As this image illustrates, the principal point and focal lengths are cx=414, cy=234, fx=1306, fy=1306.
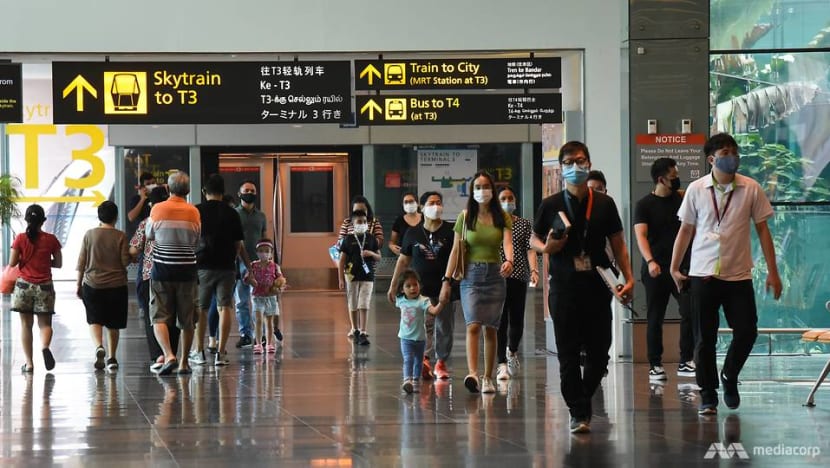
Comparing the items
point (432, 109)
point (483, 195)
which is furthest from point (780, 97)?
point (483, 195)

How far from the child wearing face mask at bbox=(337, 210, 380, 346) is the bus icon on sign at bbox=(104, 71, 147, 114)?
3.00 m

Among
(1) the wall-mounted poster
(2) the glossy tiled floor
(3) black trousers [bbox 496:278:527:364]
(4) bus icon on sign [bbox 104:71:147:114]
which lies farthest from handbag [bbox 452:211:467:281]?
(1) the wall-mounted poster

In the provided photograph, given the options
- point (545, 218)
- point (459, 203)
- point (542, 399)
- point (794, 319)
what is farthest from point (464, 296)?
point (459, 203)

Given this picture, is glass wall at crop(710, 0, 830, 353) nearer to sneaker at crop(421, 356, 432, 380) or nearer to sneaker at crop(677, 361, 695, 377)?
sneaker at crop(677, 361, 695, 377)

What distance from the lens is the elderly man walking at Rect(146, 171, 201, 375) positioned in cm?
1210

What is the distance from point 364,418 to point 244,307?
6371mm

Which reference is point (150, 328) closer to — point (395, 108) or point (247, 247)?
Answer: point (247, 247)

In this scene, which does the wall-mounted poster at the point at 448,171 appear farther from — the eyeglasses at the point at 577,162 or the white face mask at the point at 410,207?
the eyeglasses at the point at 577,162

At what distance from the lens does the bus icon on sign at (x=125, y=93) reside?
46.4 ft

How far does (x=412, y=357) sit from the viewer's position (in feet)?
35.4

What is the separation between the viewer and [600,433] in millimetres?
8305

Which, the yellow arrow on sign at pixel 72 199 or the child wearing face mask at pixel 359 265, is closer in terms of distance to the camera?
the child wearing face mask at pixel 359 265

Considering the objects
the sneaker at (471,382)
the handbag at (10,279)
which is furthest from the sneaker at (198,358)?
the sneaker at (471,382)

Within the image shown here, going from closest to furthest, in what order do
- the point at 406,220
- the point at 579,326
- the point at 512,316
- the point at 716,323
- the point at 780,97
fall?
the point at 579,326 < the point at 716,323 < the point at 512,316 < the point at 780,97 < the point at 406,220
